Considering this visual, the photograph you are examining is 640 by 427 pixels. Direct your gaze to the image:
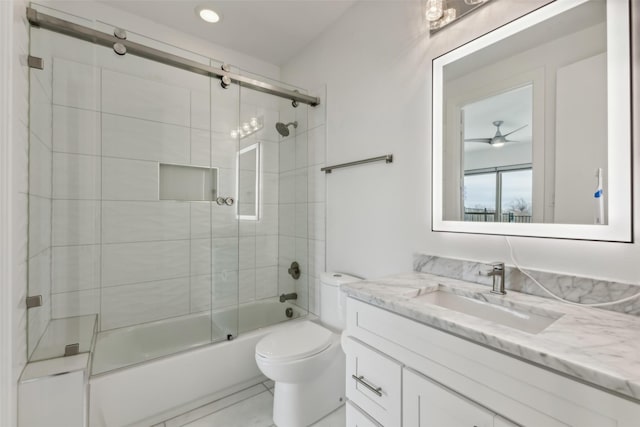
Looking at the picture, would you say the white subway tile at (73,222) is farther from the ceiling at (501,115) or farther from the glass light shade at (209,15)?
the ceiling at (501,115)

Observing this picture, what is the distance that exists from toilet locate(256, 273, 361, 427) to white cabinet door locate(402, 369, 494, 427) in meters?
0.68

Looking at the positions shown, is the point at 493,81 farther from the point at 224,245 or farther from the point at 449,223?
the point at 224,245

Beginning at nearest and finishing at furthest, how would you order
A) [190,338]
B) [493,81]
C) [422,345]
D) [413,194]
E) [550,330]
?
[550,330], [422,345], [493,81], [413,194], [190,338]

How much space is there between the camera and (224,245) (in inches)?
79.9

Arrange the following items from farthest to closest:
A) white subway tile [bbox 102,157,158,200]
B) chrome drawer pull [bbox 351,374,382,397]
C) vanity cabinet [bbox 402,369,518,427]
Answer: white subway tile [bbox 102,157,158,200]
chrome drawer pull [bbox 351,374,382,397]
vanity cabinet [bbox 402,369,518,427]

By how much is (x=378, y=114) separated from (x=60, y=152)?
70.0 inches

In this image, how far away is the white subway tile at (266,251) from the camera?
2.28 m

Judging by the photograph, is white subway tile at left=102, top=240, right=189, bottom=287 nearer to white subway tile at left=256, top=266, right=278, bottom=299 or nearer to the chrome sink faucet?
white subway tile at left=256, top=266, right=278, bottom=299

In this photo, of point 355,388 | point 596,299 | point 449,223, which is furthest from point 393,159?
point 355,388

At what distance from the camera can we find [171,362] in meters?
1.59

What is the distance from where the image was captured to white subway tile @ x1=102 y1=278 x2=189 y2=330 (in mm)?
1884

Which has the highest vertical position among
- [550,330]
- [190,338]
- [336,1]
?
[336,1]

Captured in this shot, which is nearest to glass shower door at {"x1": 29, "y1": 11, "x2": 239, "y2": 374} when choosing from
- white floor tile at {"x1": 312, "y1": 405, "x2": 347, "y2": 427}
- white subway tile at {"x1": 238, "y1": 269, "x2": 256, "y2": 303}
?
white subway tile at {"x1": 238, "y1": 269, "x2": 256, "y2": 303}

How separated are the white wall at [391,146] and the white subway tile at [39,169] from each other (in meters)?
1.62
